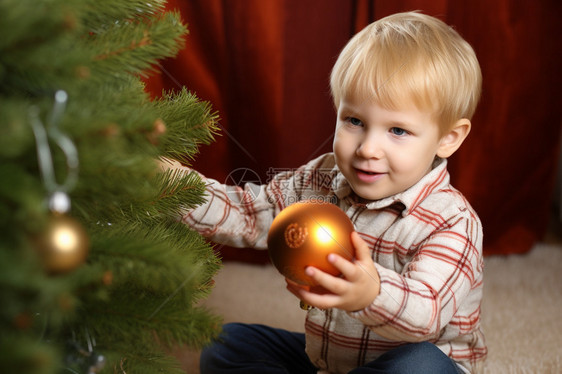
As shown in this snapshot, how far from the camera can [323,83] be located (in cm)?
152

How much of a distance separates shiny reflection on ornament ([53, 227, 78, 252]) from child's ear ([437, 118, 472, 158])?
2.12 ft

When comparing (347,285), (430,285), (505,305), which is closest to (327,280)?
(347,285)

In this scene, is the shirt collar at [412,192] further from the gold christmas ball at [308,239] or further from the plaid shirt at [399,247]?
the gold christmas ball at [308,239]

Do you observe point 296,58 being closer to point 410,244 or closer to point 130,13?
point 410,244

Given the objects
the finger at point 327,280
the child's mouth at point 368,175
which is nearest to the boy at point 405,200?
the child's mouth at point 368,175

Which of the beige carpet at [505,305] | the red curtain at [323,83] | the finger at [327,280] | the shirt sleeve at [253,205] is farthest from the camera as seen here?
the red curtain at [323,83]

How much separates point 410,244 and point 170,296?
1.30 feet

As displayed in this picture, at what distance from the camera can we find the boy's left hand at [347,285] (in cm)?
64

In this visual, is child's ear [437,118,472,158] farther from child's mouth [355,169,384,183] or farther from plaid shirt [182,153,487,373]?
child's mouth [355,169,384,183]

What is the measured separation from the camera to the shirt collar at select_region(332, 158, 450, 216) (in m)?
0.89

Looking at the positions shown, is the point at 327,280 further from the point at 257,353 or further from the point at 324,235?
the point at 257,353

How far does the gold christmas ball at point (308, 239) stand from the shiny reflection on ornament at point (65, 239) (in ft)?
0.88

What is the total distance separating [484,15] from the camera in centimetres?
149

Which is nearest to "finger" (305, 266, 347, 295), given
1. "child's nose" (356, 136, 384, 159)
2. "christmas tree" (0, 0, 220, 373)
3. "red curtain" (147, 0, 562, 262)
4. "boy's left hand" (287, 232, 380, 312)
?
"boy's left hand" (287, 232, 380, 312)
